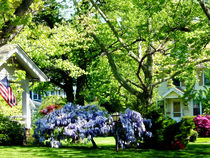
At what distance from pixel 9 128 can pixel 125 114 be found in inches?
224

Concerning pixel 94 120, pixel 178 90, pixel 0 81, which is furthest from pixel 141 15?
pixel 178 90

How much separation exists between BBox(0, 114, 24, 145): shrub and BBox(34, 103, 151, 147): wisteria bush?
238 cm

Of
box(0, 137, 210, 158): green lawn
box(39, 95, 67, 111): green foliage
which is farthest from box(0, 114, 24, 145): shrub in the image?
box(39, 95, 67, 111): green foliage

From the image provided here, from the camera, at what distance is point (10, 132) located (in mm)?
15875

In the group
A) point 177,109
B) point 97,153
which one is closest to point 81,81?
point 97,153

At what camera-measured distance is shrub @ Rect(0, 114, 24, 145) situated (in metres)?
15.8

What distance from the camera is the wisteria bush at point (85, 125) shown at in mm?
13508

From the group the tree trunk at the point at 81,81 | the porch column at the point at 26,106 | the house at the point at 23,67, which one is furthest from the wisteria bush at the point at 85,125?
the tree trunk at the point at 81,81

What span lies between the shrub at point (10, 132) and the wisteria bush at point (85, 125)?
2.38 meters

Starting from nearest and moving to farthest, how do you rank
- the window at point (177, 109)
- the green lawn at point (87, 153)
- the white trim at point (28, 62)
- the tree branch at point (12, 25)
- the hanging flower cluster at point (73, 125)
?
the tree branch at point (12, 25)
the green lawn at point (87, 153)
the hanging flower cluster at point (73, 125)
the white trim at point (28, 62)
the window at point (177, 109)

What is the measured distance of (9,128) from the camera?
1592 cm

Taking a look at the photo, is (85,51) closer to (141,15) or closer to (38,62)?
(38,62)

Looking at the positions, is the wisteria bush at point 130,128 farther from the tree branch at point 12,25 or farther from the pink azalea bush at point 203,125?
the pink azalea bush at point 203,125

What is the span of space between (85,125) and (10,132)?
14.4 ft
